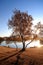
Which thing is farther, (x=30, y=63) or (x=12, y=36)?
(x=12, y=36)

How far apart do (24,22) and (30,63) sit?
11.7m

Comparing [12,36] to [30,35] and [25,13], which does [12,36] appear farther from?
[25,13]

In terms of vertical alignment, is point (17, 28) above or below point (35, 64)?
above

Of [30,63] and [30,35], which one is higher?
[30,35]

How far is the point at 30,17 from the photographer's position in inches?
1184

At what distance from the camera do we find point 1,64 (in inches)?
810

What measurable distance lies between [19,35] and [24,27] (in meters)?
2.48

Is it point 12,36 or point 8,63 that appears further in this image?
point 12,36

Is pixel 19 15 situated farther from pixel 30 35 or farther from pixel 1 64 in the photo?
pixel 1 64

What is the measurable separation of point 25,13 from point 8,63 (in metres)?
13.5

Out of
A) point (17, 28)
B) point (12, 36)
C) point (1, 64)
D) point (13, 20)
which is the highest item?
point (13, 20)

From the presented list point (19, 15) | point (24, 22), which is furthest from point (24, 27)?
point (19, 15)

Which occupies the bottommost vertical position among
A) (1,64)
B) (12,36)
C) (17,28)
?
(1,64)

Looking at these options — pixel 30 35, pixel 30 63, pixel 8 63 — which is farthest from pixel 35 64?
pixel 30 35
